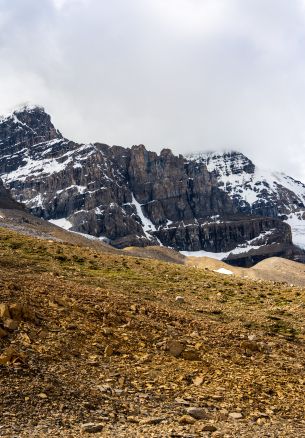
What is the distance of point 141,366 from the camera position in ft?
43.4

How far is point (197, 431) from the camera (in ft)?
33.2

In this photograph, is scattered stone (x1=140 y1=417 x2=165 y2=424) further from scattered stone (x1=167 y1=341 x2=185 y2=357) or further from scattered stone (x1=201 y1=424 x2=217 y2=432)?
scattered stone (x1=167 y1=341 x2=185 y2=357)

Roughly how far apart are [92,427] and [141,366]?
144 inches

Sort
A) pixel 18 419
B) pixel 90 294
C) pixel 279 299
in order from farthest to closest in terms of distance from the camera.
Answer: pixel 279 299, pixel 90 294, pixel 18 419

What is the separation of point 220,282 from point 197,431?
20926mm

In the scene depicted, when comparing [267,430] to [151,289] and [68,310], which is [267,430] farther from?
[151,289]

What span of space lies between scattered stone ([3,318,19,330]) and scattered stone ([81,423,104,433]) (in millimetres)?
4454

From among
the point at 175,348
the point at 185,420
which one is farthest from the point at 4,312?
the point at 185,420

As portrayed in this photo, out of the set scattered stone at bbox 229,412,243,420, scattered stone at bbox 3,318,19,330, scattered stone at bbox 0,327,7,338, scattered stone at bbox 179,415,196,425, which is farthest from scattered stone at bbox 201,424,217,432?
scattered stone at bbox 3,318,19,330

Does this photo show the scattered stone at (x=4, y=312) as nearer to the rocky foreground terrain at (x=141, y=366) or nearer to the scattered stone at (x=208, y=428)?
the rocky foreground terrain at (x=141, y=366)

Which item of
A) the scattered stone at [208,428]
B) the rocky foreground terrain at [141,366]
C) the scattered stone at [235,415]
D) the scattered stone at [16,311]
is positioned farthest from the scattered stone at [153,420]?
the scattered stone at [16,311]

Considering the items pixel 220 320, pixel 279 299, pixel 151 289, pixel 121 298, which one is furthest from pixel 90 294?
pixel 279 299

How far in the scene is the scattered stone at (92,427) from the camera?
960cm

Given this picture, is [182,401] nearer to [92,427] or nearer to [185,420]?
[185,420]
